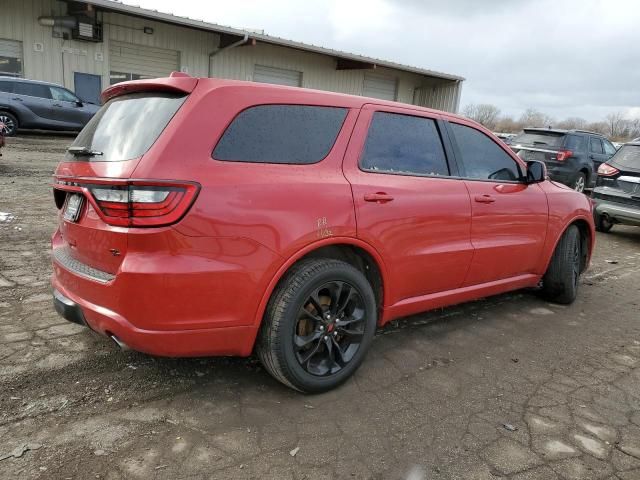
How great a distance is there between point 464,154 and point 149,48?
1746 cm

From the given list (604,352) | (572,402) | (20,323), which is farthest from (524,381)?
(20,323)

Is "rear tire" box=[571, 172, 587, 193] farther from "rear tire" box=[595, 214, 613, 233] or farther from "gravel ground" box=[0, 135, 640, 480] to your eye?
"gravel ground" box=[0, 135, 640, 480]

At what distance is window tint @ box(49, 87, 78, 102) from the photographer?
14593mm

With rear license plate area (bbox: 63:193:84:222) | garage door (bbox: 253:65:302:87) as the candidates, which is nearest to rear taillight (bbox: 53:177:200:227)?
rear license plate area (bbox: 63:193:84:222)

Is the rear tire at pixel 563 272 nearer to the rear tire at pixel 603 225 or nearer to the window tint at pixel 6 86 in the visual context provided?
the rear tire at pixel 603 225

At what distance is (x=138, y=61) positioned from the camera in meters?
18.3

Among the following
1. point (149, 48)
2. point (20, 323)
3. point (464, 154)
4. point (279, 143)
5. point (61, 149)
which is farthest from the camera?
point (149, 48)

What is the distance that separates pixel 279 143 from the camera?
279 centimetres

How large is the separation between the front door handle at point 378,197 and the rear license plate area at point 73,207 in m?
1.58

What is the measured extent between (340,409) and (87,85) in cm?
1766

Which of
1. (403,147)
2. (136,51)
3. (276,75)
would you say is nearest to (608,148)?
(403,147)

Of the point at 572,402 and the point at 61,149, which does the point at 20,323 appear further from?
the point at 61,149

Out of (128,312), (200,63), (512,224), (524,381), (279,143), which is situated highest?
(200,63)

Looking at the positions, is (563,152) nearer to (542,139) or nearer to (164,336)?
(542,139)
